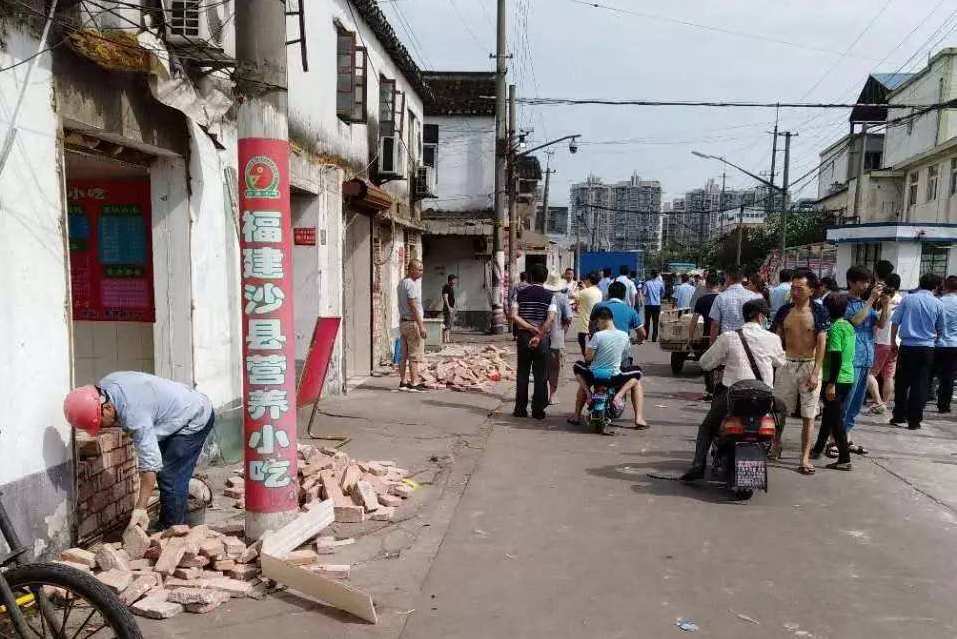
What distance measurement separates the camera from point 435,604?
13.8 ft

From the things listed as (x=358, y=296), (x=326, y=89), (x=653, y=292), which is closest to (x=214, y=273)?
(x=326, y=89)

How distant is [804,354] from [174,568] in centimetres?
587

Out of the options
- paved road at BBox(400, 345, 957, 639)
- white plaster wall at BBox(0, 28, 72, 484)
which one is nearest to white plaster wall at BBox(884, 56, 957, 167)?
paved road at BBox(400, 345, 957, 639)

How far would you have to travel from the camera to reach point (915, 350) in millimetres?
9320

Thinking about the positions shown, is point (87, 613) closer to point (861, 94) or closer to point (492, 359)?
point (492, 359)

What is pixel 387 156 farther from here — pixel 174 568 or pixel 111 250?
pixel 174 568

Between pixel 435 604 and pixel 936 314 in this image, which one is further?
pixel 936 314

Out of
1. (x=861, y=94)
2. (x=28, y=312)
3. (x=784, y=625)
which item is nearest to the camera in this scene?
(x=784, y=625)

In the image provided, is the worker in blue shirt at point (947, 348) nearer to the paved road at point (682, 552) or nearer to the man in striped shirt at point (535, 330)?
the paved road at point (682, 552)

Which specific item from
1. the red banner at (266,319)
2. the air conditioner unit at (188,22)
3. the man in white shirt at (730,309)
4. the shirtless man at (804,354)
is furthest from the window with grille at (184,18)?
the man in white shirt at (730,309)

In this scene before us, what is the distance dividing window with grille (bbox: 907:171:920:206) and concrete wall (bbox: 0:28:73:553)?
119 feet

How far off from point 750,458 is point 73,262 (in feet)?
21.0

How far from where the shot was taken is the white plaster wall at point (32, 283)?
13.8ft

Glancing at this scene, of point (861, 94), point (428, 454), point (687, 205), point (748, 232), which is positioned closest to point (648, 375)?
point (428, 454)
